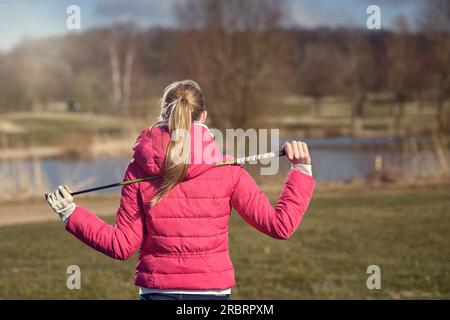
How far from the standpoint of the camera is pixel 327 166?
20828 millimetres

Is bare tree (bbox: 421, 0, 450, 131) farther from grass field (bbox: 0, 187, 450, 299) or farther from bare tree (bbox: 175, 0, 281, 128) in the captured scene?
grass field (bbox: 0, 187, 450, 299)

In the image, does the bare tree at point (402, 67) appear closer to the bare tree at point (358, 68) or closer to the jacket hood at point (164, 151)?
the bare tree at point (358, 68)

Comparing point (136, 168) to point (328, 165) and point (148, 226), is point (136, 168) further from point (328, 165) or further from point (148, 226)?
point (328, 165)

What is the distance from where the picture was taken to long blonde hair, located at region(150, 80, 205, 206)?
2.94 metres

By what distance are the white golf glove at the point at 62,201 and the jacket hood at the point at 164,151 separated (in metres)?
0.34

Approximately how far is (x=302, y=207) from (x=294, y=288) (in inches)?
167

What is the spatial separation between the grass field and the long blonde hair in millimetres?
4107

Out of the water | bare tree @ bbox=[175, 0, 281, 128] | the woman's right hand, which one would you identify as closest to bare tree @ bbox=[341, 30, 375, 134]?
bare tree @ bbox=[175, 0, 281, 128]

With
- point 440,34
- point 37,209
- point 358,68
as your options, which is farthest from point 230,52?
point 358,68

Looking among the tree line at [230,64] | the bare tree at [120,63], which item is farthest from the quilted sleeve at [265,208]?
the bare tree at [120,63]

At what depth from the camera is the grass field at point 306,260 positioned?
707 centimetres

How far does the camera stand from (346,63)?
4753cm

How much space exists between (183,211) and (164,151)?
0.26 m

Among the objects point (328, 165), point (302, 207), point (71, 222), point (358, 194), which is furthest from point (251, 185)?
point (328, 165)
